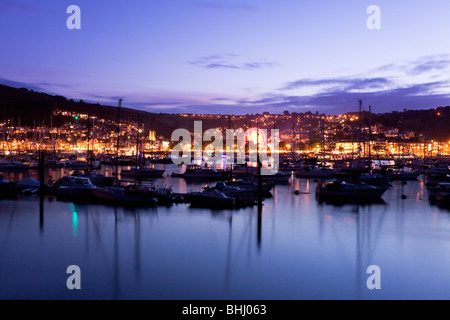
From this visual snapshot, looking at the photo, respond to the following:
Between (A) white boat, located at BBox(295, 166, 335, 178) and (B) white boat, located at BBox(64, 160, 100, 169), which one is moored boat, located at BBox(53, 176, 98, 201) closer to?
(B) white boat, located at BBox(64, 160, 100, 169)

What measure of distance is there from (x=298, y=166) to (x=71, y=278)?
45.0 m

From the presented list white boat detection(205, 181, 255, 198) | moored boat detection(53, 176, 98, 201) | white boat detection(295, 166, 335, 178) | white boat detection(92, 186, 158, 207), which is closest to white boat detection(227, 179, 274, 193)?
white boat detection(205, 181, 255, 198)

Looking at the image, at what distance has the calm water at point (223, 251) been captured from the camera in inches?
440

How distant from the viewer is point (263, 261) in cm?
1377

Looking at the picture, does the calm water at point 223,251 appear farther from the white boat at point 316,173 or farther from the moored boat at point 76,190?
the white boat at point 316,173

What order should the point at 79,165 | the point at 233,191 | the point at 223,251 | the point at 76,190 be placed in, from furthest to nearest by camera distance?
the point at 79,165, the point at 76,190, the point at 233,191, the point at 223,251

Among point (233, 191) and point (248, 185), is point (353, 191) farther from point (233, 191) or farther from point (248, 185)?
point (233, 191)

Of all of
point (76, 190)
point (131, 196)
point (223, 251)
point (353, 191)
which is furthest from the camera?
point (353, 191)

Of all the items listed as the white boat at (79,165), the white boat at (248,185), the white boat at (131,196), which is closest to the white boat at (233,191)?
the white boat at (248,185)

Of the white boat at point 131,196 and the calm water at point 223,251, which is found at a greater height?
the white boat at point 131,196

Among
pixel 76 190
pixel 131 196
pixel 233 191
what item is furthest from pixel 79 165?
pixel 233 191

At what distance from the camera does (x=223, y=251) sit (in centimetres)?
1508
